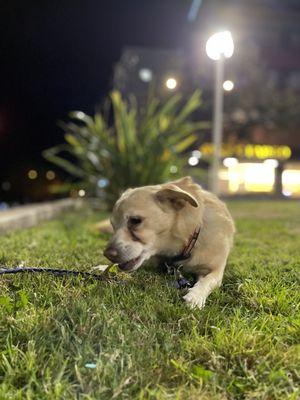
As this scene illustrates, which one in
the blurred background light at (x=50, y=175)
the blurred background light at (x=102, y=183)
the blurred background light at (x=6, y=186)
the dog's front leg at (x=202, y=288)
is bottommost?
the blurred background light at (x=6, y=186)

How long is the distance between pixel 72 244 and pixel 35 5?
6749mm

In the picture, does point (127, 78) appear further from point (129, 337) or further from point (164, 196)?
point (129, 337)

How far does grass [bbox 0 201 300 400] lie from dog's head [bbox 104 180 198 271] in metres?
0.15

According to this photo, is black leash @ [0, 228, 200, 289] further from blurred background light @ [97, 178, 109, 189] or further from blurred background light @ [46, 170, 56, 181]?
blurred background light @ [46, 170, 56, 181]

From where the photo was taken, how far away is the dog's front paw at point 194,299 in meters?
2.12

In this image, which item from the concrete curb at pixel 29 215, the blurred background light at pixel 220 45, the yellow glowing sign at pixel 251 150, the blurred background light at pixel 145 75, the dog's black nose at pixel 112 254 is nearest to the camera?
the dog's black nose at pixel 112 254

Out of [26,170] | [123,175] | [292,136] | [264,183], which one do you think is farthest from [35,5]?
[292,136]

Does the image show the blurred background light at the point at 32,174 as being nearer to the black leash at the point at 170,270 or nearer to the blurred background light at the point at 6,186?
the blurred background light at the point at 6,186

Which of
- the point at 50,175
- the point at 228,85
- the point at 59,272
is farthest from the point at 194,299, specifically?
the point at 50,175

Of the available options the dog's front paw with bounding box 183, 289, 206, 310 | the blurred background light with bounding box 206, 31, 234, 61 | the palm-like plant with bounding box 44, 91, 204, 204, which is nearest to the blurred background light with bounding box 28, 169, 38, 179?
the palm-like plant with bounding box 44, 91, 204, 204

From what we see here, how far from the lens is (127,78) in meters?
15.8

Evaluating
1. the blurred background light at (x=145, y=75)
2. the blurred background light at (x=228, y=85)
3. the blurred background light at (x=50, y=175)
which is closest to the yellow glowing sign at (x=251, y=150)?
the blurred background light at (x=228, y=85)

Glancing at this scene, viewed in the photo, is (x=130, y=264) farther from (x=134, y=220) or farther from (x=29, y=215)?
(x=29, y=215)

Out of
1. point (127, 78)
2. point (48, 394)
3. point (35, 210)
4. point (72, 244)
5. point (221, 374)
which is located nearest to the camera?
point (48, 394)
